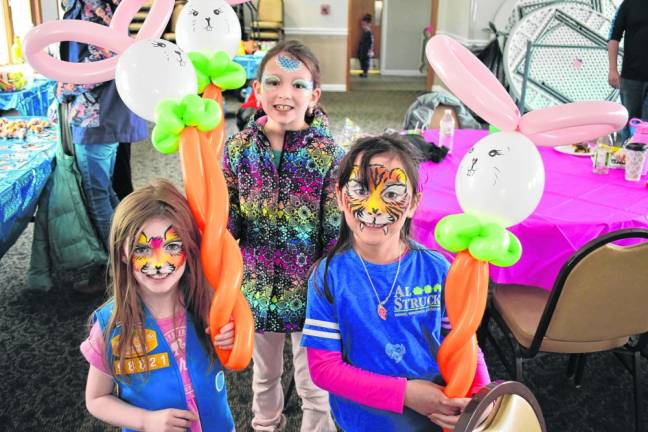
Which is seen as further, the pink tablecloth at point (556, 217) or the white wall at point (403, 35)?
the white wall at point (403, 35)

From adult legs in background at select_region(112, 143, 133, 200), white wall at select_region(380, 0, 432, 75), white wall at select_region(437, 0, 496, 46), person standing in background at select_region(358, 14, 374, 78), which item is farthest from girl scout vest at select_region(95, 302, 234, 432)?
white wall at select_region(380, 0, 432, 75)

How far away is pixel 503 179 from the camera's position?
88 cm

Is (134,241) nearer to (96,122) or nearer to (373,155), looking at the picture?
(373,155)

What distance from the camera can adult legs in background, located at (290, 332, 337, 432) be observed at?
1453 millimetres

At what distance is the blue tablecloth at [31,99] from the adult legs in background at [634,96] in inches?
142

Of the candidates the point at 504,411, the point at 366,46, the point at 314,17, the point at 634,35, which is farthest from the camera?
the point at 366,46

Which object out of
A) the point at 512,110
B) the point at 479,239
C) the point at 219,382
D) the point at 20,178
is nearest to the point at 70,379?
the point at 20,178

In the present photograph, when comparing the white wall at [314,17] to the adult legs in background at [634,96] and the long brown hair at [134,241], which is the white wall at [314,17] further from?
the long brown hair at [134,241]

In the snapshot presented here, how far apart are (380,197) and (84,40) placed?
683 millimetres

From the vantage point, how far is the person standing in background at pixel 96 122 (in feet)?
7.20

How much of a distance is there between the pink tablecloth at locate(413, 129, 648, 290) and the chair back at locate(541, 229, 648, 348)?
0.22 metres

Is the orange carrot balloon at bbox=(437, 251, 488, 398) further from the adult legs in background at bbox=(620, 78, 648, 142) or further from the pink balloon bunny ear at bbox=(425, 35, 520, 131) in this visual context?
the adult legs in background at bbox=(620, 78, 648, 142)

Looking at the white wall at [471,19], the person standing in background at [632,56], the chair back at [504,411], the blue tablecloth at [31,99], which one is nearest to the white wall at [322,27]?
the white wall at [471,19]

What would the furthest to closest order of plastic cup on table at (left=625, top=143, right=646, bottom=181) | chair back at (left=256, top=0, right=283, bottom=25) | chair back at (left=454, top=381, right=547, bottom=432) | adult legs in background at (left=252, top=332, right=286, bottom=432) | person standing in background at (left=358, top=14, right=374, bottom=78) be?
person standing in background at (left=358, top=14, right=374, bottom=78), chair back at (left=256, top=0, right=283, bottom=25), plastic cup on table at (left=625, top=143, right=646, bottom=181), adult legs in background at (left=252, top=332, right=286, bottom=432), chair back at (left=454, top=381, right=547, bottom=432)
